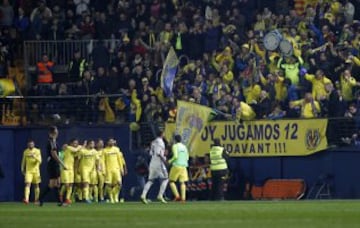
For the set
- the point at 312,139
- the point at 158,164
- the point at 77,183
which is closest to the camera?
the point at 158,164

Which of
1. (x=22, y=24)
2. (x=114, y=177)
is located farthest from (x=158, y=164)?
(x=22, y=24)

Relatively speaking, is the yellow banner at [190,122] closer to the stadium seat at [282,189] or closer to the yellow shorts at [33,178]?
the stadium seat at [282,189]

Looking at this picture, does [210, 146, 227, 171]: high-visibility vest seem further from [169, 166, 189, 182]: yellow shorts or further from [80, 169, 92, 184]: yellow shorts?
[80, 169, 92, 184]: yellow shorts

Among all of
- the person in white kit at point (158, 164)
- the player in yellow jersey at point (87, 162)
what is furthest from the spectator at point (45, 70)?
the person in white kit at point (158, 164)

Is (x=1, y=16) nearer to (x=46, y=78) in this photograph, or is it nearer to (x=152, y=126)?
(x=46, y=78)

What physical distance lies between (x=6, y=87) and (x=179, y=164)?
25.9 ft

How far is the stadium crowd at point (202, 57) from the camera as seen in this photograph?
41094 mm

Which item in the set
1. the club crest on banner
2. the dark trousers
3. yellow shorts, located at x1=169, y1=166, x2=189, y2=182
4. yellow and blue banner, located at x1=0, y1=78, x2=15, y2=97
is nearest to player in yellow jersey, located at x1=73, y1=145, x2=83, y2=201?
yellow and blue banner, located at x1=0, y1=78, x2=15, y2=97

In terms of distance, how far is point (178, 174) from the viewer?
40094mm

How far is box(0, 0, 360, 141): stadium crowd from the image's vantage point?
4109cm

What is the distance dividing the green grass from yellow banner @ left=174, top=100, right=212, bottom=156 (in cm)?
873

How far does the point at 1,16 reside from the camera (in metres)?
49.0

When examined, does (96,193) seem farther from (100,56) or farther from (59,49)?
(59,49)

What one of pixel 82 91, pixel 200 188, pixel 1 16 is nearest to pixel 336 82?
pixel 200 188
